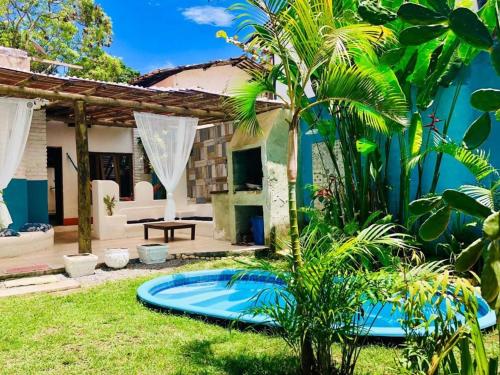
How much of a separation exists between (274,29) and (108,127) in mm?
12316

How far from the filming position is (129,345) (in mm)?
3844

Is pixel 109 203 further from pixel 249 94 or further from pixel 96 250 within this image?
pixel 249 94

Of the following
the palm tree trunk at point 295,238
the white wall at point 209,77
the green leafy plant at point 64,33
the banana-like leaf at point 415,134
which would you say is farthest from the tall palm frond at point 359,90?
the green leafy plant at point 64,33

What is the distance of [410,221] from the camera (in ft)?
17.8

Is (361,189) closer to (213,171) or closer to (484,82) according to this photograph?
(484,82)

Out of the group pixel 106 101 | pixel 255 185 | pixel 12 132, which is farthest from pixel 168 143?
pixel 12 132

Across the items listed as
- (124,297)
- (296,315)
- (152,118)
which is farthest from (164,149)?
(296,315)

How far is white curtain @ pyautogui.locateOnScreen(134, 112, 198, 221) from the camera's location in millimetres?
9055

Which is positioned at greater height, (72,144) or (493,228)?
(72,144)

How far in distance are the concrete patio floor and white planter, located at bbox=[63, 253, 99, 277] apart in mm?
401

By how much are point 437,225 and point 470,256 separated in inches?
10.6

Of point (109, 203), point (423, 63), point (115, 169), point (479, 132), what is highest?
point (423, 63)

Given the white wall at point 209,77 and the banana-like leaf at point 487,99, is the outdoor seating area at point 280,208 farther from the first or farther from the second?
the white wall at point 209,77

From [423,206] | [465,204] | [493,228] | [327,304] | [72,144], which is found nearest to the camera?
[493,228]
